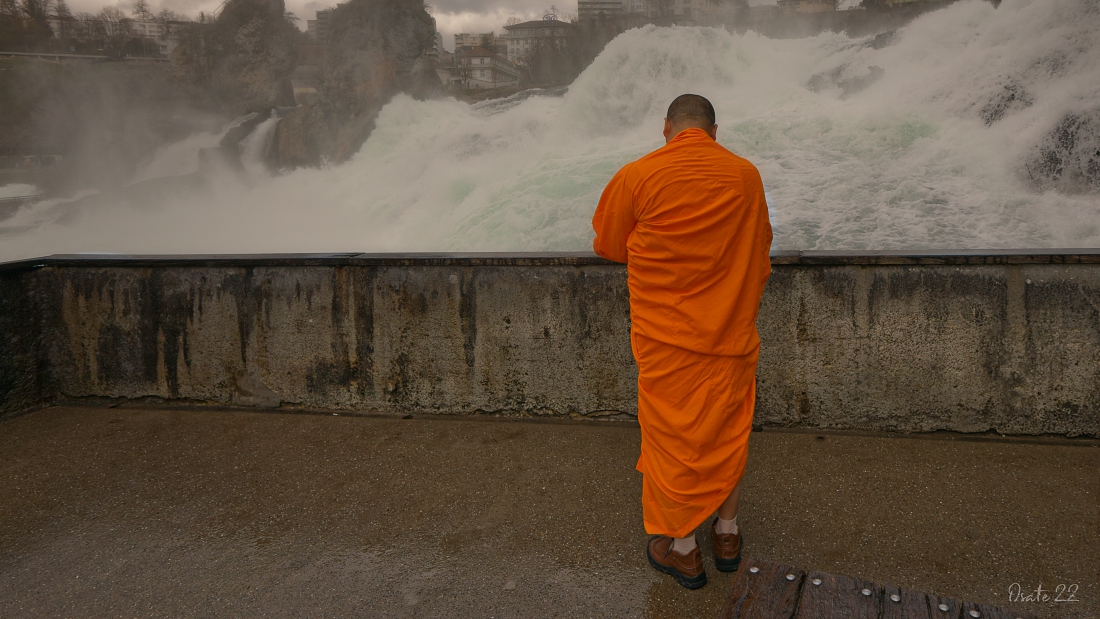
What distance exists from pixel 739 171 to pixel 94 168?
44.0 meters

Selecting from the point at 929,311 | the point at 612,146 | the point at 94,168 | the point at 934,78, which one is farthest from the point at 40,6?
the point at 929,311

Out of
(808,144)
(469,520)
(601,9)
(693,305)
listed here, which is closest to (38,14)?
(601,9)

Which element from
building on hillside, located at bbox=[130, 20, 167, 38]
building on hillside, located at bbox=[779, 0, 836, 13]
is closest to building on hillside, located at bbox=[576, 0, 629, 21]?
building on hillside, located at bbox=[779, 0, 836, 13]

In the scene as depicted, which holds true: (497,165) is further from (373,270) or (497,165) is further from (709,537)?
(709,537)

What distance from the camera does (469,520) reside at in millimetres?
2793

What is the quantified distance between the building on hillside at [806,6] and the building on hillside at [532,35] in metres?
13.3

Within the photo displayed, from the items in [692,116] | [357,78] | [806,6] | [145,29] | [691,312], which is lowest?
[691,312]

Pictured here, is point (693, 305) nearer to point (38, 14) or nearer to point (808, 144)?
point (808, 144)

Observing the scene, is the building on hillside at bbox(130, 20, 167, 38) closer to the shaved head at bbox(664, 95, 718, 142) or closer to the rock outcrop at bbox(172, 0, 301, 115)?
the rock outcrop at bbox(172, 0, 301, 115)

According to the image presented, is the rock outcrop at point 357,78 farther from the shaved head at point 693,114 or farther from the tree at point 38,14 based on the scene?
the tree at point 38,14

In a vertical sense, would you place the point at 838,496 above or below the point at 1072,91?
below

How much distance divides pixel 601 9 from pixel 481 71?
30.0 ft

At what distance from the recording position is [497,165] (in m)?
16.0

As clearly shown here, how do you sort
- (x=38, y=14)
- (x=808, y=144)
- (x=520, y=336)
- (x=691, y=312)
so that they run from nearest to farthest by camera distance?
1. (x=691, y=312)
2. (x=520, y=336)
3. (x=808, y=144)
4. (x=38, y=14)
